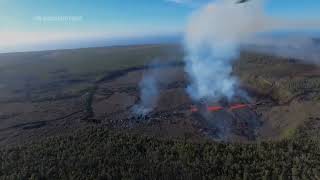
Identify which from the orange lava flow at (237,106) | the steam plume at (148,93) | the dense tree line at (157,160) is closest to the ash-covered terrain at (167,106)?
the orange lava flow at (237,106)

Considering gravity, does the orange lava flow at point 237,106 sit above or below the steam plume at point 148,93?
below

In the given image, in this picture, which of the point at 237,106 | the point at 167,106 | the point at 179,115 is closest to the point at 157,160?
the point at 179,115

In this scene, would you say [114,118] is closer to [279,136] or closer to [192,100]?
[192,100]

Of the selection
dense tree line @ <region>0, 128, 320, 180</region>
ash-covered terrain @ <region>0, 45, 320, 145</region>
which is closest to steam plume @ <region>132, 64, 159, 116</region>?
ash-covered terrain @ <region>0, 45, 320, 145</region>

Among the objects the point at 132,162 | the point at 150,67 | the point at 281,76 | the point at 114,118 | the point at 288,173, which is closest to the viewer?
the point at 288,173

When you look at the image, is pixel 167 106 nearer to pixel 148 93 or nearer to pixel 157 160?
pixel 148 93

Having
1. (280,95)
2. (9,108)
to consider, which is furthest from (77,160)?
(280,95)

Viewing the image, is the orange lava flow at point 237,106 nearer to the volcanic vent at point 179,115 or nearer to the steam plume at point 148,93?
the volcanic vent at point 179,115
